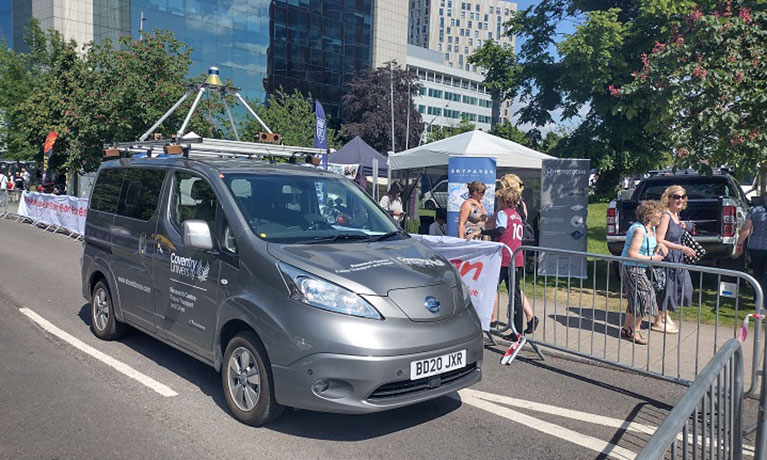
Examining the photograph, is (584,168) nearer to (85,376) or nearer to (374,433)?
(374,433)

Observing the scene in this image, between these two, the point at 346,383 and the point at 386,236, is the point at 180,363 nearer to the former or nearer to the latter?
the point at 386,236

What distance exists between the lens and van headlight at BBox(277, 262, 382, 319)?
389cm

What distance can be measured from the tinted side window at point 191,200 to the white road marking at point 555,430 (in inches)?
103

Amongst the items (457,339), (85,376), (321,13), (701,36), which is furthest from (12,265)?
→ (321,13)

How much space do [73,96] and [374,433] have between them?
75.3 ft

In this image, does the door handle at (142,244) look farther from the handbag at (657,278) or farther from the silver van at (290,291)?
the handbag at (657,278)

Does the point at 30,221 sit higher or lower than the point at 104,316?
higher

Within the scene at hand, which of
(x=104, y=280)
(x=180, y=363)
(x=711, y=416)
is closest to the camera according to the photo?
(x=711, y=416)

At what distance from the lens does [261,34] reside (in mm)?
51062

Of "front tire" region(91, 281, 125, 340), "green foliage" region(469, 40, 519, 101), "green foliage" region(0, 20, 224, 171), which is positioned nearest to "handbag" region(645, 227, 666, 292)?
"front tire" region(91, 281, 125, 340)

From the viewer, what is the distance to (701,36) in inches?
337

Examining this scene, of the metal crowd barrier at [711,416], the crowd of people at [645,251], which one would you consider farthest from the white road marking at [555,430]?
the crowd of people at [645,251]

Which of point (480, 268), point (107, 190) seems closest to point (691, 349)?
point (480, 268)

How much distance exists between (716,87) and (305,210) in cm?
678
